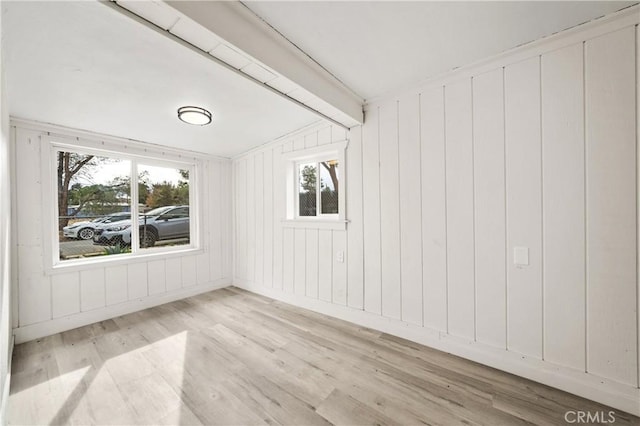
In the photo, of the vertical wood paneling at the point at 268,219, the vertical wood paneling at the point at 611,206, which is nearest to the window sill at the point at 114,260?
the vertical wood paneling at the point at 268,219

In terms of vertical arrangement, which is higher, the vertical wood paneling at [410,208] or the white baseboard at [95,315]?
the vertical wood paneling at [410,208]

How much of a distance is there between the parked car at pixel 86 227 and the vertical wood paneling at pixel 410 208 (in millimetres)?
3536

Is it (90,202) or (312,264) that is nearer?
(90,202)

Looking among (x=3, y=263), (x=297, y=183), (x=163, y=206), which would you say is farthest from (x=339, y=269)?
(x=163, y=206)

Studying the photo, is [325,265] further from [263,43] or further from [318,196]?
[263,43]

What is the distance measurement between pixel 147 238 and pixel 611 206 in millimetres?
4708

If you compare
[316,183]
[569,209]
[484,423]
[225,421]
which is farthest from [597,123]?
[225,421]

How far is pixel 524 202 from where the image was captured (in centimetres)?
180

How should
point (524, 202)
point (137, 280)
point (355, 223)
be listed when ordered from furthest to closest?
1. point (137, 280)
2. point (355, 223)
3. point (524, 202)

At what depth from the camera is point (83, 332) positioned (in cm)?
260

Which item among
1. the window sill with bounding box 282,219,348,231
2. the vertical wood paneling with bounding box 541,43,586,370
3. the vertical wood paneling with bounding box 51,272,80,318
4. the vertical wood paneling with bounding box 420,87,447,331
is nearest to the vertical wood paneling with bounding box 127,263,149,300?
the vertical wood paneling with bounding box 51,272,80,318

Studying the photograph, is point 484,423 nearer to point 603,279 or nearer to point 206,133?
point 603,279

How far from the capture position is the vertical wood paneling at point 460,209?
79.6 inches

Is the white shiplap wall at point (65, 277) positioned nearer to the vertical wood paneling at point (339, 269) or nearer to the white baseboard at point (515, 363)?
the vertical wood paneling at point (339, 269)
